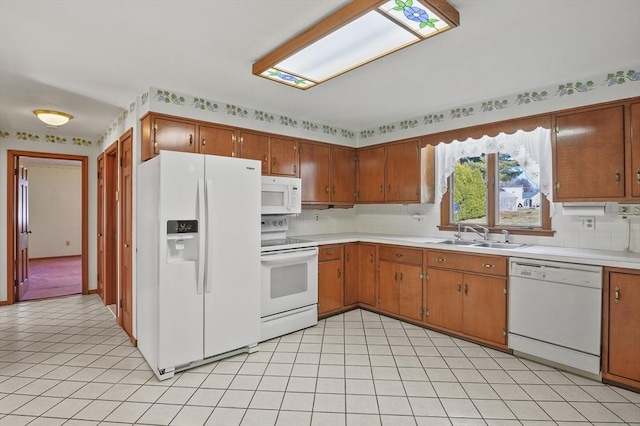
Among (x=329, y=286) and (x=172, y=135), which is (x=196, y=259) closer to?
(x=172, y=135)

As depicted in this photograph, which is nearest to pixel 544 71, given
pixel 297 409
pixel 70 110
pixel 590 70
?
pixel 590 70

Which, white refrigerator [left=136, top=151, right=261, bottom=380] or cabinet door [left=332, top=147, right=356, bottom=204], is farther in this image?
cabinet door [left=332, top=147, right=356, bottom=204]

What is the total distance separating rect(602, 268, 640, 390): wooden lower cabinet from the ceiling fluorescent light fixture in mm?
2127

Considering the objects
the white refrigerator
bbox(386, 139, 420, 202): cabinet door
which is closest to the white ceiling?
bbox(386, 139, 420, 202): cabinet door

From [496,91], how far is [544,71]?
1.59ft

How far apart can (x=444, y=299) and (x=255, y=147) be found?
8.33ft

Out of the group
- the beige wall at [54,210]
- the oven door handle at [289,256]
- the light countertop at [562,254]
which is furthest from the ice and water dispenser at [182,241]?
the beige wall at [54,210]

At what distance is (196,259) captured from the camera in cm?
266

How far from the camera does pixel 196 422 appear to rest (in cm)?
200

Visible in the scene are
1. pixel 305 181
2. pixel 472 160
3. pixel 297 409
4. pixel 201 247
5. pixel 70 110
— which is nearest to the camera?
pixel 297 409

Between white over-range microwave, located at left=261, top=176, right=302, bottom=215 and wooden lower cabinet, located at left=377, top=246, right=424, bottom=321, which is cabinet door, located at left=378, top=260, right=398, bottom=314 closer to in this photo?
wooden lower cabinet, located at left=377, top=246, right=424, bottom=321

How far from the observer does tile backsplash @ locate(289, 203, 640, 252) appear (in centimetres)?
283

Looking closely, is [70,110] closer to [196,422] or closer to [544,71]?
[196,422]

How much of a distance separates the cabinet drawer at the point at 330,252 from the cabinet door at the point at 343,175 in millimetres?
745
